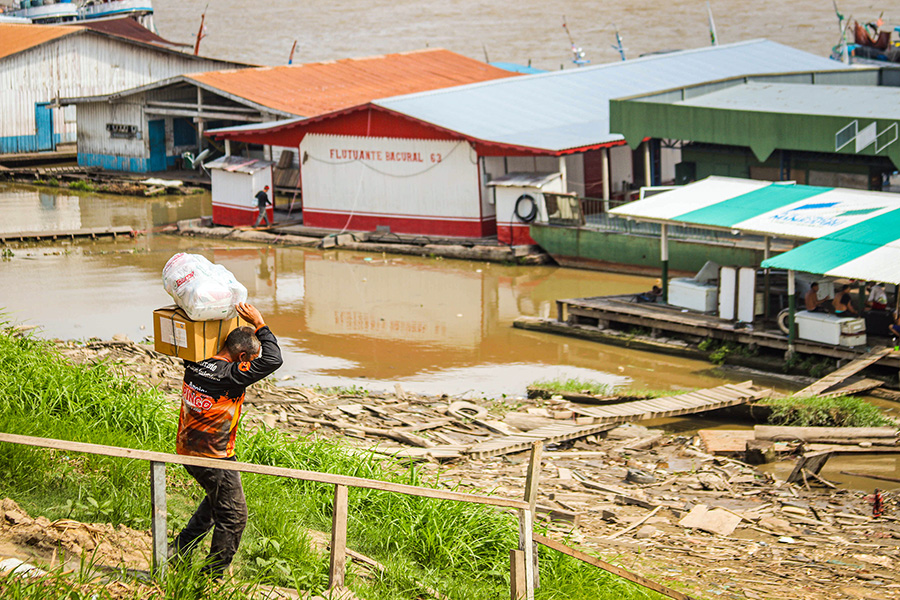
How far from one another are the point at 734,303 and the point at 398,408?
22.5 feet

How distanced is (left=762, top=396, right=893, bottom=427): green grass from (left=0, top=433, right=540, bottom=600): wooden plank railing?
774 centimetres

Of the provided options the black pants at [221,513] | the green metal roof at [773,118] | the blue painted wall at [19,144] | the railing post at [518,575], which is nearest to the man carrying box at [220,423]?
the black pants at [221,513]

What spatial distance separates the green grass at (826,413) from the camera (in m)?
12.7

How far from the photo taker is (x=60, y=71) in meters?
42.7

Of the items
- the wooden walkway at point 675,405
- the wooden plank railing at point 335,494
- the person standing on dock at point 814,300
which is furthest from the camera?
the person standing on dock at point 814,300

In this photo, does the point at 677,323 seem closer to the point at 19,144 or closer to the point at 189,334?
the point at 189,334

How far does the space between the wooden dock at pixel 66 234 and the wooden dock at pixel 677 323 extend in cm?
1390

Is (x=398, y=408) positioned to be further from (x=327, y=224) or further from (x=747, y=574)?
(x=327, y=224)

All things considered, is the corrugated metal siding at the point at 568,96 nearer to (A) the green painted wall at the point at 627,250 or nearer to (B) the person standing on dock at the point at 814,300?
(A) the green painted wall at the point at 627,250

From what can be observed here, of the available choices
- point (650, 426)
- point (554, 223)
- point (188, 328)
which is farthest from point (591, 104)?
point (188, 328)

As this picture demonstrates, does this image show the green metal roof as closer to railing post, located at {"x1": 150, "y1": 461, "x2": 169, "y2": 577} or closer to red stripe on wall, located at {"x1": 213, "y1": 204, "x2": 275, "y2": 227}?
red stripe on wall, located at {"x1": 213, "y1": 204, "x2": 275, "y2": 227}

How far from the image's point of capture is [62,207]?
1312 inches

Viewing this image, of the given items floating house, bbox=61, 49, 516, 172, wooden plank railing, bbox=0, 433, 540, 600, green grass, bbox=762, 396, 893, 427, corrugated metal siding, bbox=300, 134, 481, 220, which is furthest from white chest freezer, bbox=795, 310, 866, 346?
floating house, bbox=61, 49, 516, 172

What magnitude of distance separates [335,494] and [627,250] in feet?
61.6
